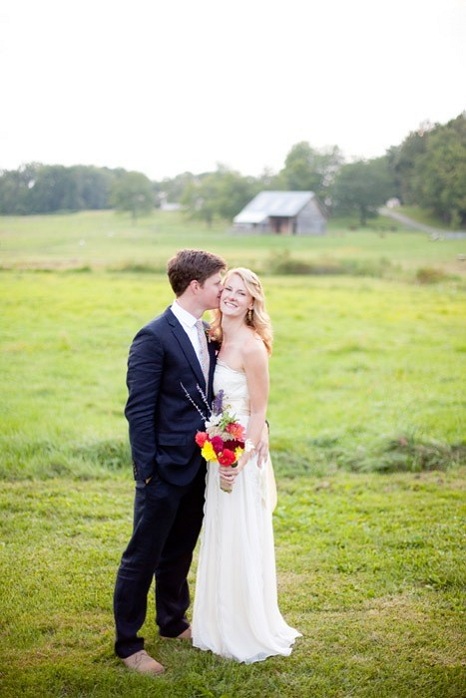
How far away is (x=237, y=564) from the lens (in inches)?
138

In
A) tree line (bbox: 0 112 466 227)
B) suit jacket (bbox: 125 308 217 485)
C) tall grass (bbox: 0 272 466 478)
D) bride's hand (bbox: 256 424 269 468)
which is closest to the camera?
suit jacket (bbox: 125 308 217 485)

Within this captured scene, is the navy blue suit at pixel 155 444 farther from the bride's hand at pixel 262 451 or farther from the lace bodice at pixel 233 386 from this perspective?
the bride's hand at pixel 262 451

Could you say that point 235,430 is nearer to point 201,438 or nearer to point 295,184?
point 201,438

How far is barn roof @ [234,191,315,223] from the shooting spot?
10.9 meters

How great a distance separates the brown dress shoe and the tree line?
20.4ft

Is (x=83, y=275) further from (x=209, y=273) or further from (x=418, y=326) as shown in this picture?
(x=209, y=273)

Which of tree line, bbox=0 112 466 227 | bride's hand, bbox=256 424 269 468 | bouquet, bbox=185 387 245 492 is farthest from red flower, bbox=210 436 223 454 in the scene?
tree line, bbox=0 112 466 227

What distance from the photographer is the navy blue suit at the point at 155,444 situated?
10.6 feet

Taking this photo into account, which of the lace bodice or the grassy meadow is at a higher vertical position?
the lace bodice

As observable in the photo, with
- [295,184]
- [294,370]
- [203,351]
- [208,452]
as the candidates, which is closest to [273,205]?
[295,184]

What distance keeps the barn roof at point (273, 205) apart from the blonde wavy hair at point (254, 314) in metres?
7.57

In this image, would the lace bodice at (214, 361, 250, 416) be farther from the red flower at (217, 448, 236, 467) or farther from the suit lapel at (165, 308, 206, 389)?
the red flower at (217, 448, 236, 467)

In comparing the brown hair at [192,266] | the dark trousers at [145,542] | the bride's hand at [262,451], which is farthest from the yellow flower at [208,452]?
the brown hair at [192,266]

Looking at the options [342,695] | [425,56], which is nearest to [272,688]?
[342,695]
